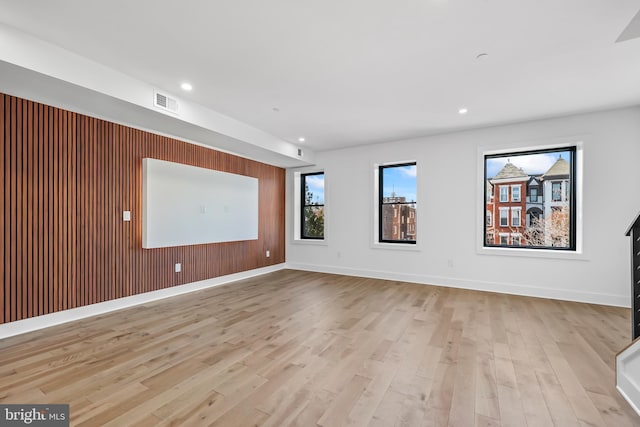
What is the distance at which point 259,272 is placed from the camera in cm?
601

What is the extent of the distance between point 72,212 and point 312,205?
4.41 m

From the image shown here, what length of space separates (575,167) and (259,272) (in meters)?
5.79

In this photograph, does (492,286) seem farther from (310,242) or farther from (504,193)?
(310,242)

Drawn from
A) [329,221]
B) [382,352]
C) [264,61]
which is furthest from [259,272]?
[264,61]

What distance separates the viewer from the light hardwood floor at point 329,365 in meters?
1.72

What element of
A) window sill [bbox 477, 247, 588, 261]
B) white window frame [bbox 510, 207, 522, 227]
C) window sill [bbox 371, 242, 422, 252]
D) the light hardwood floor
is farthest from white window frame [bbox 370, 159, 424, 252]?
the light hardwood floor

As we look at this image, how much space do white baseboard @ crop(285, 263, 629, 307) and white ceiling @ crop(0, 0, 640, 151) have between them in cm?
261

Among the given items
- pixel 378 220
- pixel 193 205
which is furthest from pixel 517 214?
pixel 193 205

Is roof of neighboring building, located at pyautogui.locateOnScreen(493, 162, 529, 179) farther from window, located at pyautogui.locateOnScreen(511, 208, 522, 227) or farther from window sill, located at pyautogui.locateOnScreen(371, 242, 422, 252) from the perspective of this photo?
window sill, located at pyautogui.locateOnScreen(371, 242, 422, 252)

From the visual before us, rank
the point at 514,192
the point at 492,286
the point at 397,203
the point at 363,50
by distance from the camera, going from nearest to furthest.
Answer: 1. the point at 363,50
2. the point at 492,286
3. the point at 514,192
4. the point at 397,203

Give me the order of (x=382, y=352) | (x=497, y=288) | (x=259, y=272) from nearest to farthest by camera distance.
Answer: (x=382, y=352)
(x=497, y=288)
(x=259, y=272)

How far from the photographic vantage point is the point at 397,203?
224 inches

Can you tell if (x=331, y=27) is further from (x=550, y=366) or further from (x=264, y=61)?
(x=550, y=366)

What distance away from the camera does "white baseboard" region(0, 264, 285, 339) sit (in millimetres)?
2863
